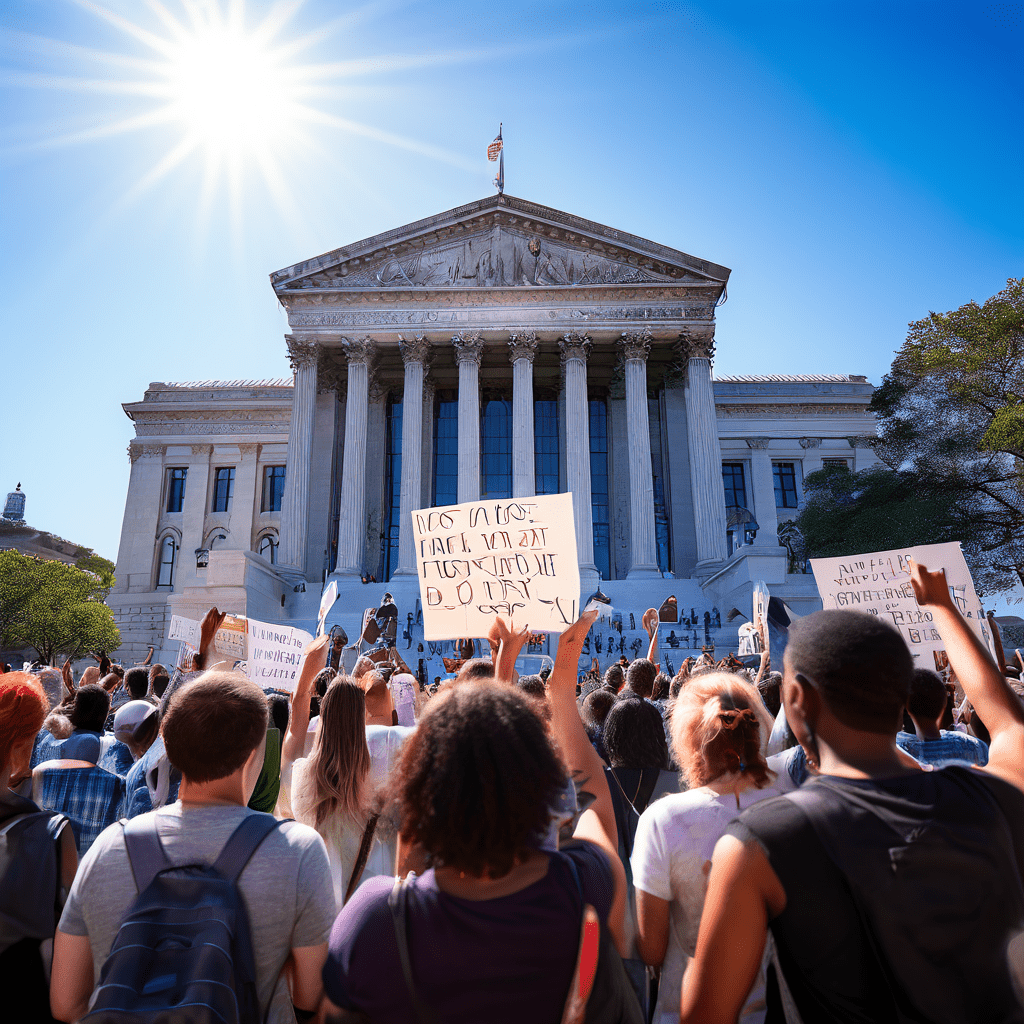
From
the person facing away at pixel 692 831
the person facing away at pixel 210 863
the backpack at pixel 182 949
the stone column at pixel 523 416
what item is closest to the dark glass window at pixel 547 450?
the stone column at pixel 523 416

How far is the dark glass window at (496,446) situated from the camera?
37250mm

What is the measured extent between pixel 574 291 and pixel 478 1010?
3386cm

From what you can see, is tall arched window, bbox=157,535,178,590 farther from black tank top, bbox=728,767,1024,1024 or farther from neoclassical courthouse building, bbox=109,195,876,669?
black tank top, bbox=728,767,1024,1024

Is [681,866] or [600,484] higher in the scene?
[600,484]

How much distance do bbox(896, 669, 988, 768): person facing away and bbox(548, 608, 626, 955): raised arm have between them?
2.18 m

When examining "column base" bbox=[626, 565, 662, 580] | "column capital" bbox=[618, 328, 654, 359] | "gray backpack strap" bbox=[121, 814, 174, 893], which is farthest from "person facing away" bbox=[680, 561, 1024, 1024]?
"column capital" bbox=[618, 328, 654, 359]

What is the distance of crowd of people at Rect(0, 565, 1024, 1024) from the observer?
180cm

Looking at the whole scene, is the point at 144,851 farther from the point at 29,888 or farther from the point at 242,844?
the point at 29,888

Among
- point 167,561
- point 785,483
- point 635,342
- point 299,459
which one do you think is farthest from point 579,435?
point 167,561

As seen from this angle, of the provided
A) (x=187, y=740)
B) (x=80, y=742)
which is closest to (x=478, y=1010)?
(x=187, y=740)

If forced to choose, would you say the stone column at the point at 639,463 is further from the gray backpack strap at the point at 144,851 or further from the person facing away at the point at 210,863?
the gray backpack strap at the point at 144,851

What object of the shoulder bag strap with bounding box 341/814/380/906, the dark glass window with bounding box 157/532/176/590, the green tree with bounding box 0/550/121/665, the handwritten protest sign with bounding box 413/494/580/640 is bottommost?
the shoulder bag strap with bounding box 341/814/380/906

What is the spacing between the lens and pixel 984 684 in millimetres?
2416

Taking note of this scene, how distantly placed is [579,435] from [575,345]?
4.16m
